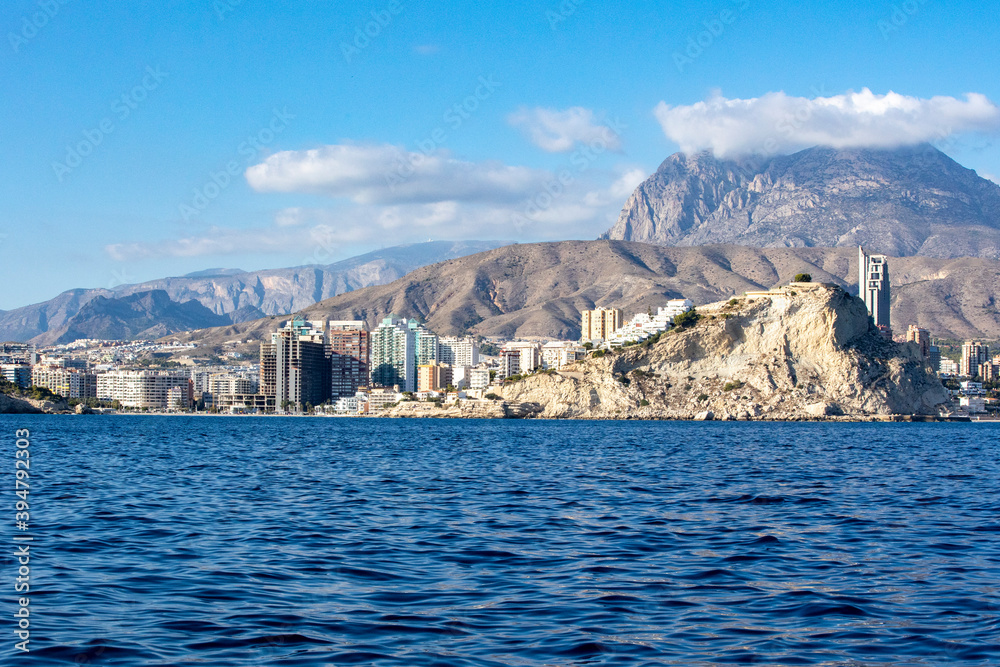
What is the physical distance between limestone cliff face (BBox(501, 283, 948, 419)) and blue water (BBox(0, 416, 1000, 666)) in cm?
10366

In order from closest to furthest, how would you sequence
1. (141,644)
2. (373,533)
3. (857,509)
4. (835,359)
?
(141,644) → (373,533) → (857,509) → (835,359)

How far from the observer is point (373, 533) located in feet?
67.0

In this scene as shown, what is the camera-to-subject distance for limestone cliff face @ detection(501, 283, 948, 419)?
5241 inches

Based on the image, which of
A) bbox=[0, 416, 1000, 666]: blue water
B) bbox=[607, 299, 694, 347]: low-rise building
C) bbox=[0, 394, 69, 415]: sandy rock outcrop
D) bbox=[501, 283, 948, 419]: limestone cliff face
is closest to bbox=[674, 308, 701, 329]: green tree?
bbox=[501, 283, 948, 419]: limestone cliff face

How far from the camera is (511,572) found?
16078 millimetres

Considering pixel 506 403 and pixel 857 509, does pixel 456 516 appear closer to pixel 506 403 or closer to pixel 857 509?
pixel 857 509

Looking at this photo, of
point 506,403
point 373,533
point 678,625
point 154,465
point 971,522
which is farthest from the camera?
point 506,403

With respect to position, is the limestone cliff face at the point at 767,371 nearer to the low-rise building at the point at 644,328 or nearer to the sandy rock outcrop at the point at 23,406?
→ the low-rise building at the point at 644,328

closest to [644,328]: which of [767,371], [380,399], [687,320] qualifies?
[687,320]

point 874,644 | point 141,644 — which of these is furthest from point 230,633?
point 874,644

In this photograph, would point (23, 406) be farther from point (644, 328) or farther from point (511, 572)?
point (511, 572)

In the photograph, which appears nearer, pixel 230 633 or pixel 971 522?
pixel 230 633

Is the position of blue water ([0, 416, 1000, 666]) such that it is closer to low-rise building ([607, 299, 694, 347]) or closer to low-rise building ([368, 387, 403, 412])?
low-rise building ([607, 299, 694, 347])

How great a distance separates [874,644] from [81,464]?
125 ft
